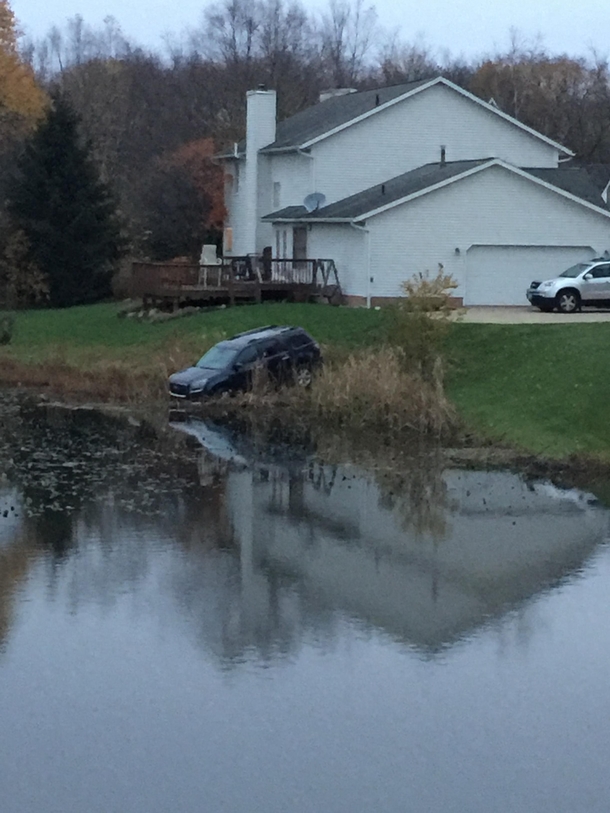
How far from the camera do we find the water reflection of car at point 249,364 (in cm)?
3381

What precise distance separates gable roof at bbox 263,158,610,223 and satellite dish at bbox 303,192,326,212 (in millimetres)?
250

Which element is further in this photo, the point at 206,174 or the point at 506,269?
the point at 206,174

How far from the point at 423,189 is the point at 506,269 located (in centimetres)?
353

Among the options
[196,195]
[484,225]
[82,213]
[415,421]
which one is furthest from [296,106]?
[415,421]

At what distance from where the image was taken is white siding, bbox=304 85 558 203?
47906 mm

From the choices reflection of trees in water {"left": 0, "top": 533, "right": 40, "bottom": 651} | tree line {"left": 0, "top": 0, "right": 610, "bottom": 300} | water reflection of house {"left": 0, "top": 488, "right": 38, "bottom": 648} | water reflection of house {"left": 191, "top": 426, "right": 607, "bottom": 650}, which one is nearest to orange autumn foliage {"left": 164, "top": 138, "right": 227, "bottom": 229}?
tree line {"left": 0, "top": 0, "right": 610, "bottom": 300}

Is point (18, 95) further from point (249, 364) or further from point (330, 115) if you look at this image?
point (249, 364)

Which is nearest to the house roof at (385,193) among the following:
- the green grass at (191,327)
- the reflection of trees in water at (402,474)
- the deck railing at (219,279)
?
the deck railing at (219,279)

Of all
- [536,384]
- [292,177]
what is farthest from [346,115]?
[536,384]

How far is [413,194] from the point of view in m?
43.1

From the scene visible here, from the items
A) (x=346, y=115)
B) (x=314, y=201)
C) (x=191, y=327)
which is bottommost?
(x=191, y=327)

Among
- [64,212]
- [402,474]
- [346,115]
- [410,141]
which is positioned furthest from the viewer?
[64,212]

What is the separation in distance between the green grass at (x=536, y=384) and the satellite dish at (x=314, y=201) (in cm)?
1140

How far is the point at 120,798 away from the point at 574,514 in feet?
41.9
